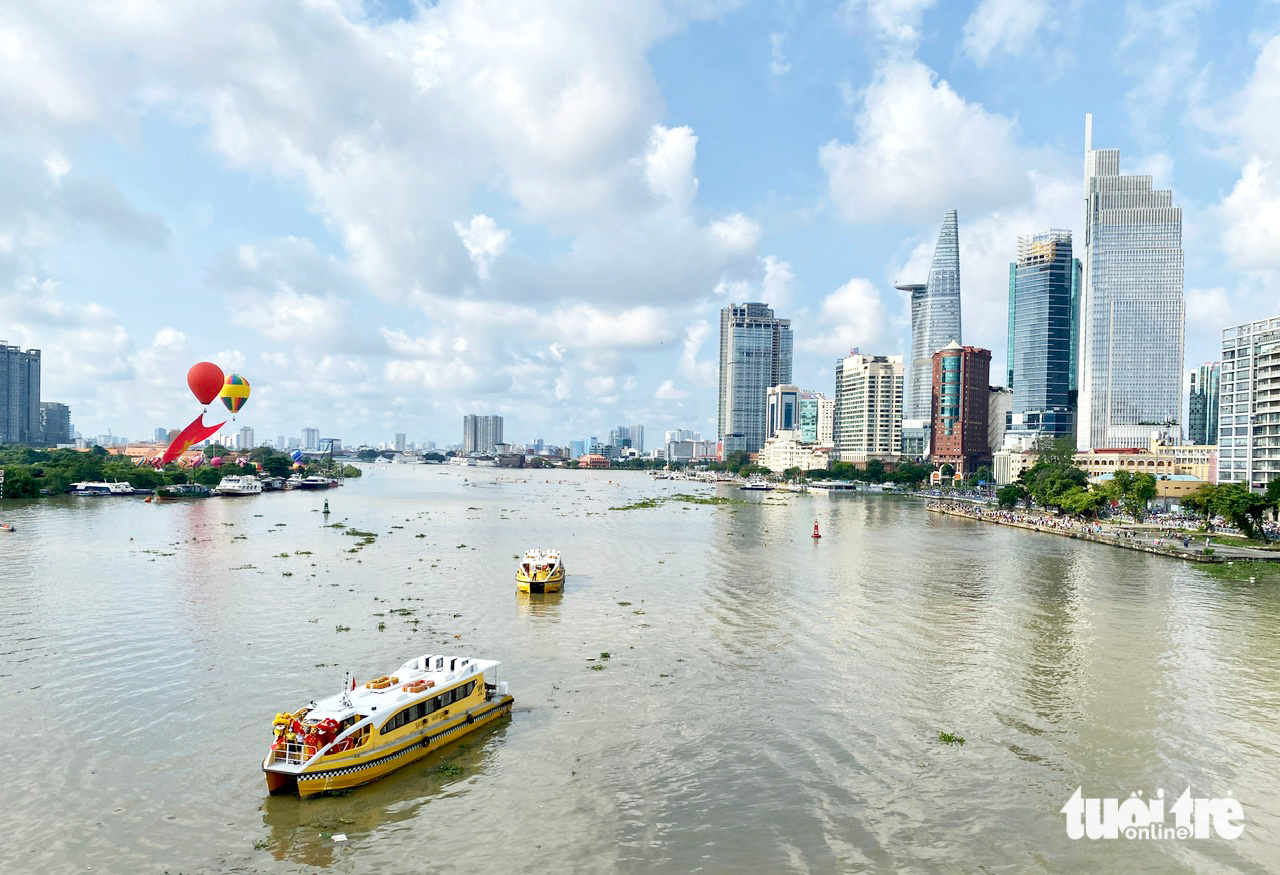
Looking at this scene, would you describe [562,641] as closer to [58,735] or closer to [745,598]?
[745,598]

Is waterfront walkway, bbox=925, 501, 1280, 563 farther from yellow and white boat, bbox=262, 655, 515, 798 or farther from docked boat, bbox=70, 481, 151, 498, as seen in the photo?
docked boat, bbox=70, 481, 151, 498

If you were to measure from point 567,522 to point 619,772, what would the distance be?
279ft

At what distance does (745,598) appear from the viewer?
5178cm

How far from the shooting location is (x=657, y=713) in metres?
28.7

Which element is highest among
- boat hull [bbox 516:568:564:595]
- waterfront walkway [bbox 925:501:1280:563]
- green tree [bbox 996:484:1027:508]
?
green tree [bbox 996:484:1027:508]

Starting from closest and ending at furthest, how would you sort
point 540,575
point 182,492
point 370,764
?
point 370,764, point 540,575, point 182,492

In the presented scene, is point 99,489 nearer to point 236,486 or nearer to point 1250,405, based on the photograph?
point 236,486

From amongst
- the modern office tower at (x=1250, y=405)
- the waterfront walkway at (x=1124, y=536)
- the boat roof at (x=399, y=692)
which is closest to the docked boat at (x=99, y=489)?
the boat roof at (x=399, y=692)

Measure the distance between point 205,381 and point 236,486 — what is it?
45.9 m

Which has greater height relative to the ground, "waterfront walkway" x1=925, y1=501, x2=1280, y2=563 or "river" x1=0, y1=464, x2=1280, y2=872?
"waterfront walkway" x1=925, y1=501, x2=1280, y2=563

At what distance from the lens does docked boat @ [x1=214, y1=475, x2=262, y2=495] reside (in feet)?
476

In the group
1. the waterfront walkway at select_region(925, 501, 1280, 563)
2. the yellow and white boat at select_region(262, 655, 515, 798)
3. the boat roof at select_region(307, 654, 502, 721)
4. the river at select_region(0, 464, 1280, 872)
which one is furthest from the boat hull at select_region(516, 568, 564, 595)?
the waterfront walkway at select_region(925, 501, 1280, 563)

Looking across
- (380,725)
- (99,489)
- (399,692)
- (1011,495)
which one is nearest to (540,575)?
(399,692)

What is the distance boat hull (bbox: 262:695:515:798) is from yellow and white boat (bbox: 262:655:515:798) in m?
0.03
